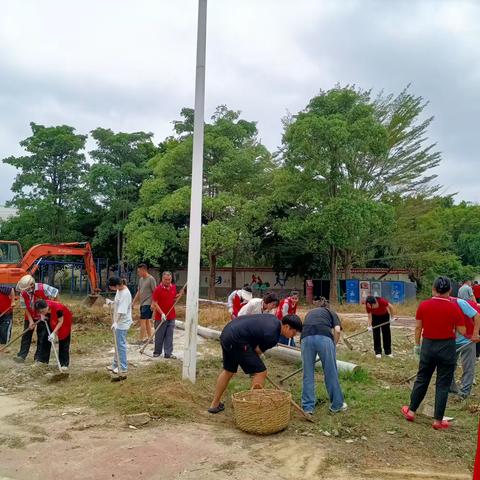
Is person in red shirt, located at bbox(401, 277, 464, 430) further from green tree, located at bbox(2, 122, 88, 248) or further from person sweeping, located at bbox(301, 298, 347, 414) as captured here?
green tree, located at bbox(2, 122, 88, 248)

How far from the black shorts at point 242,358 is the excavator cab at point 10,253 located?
46.5 feet

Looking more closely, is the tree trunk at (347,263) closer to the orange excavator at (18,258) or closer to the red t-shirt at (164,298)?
the orange excavator at (18,258)

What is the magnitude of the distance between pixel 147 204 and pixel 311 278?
9.61 metres

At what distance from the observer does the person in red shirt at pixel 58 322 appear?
7.93 metres

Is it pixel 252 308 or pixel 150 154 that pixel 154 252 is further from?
pixel 252 308

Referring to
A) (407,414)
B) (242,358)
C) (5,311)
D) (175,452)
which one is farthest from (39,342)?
(407,414)

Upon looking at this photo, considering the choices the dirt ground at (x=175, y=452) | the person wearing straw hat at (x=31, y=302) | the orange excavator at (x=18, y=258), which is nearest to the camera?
the dirt ground at (x=175, y=452)

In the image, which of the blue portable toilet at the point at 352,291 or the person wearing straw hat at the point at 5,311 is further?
the blue portable toilet at the point at 352,291

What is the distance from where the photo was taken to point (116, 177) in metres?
26.5

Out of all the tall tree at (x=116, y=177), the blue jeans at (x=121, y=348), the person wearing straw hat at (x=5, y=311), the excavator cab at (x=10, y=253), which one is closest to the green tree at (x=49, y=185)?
the tall tree at (x=116, y=177)

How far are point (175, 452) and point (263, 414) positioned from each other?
976mm

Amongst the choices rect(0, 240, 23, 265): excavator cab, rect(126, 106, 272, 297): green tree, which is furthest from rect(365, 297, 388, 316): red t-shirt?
rect(0, 240, 23, 265): excavator cab

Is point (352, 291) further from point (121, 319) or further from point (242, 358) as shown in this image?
point (242, 358)

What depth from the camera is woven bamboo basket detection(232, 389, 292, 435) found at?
17.4 ft
